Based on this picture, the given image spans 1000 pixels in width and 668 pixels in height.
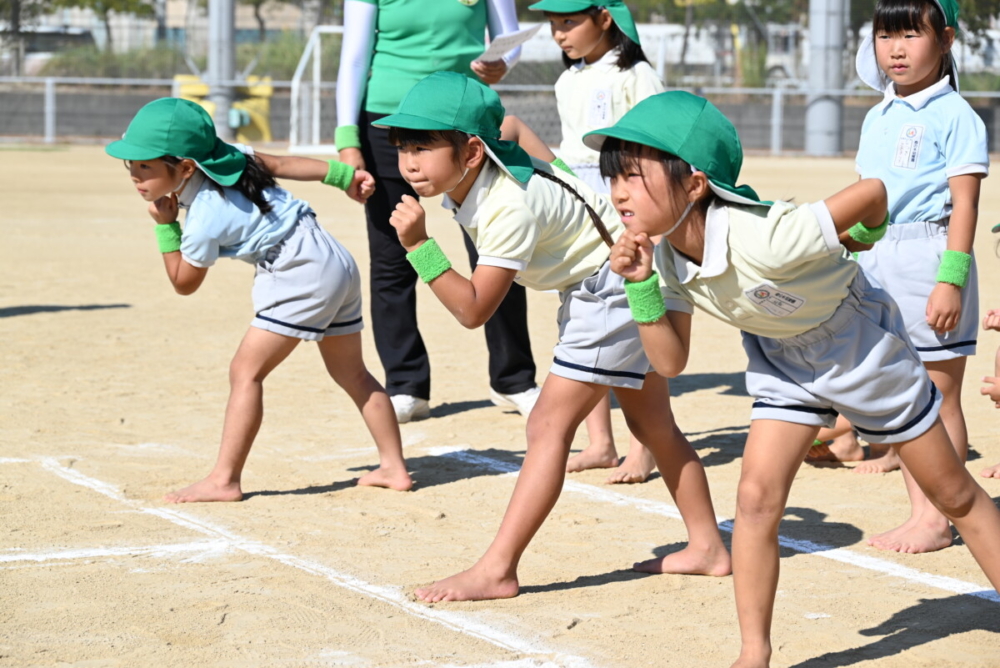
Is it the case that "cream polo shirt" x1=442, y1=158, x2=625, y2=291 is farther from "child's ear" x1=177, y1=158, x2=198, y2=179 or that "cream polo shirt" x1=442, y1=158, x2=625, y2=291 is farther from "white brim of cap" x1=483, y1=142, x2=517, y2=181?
"child's ear" x1=177, y1=158, x2=198, y2=179

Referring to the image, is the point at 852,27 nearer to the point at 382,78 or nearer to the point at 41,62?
the point at 41,62

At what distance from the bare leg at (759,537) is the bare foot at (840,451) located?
8.30 ft

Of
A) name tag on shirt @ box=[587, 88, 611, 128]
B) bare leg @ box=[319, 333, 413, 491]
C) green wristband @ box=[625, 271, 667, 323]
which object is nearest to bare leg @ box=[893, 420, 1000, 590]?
green wristband @ box=[625, 271, 667, 323]

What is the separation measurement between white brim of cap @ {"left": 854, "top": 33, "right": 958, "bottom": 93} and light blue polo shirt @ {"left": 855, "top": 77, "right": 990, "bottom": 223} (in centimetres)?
21

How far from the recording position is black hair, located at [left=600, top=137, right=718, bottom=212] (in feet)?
11.2

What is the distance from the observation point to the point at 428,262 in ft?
13.5

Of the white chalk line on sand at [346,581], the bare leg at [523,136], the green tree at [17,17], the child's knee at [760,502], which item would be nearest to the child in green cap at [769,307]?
the child's knee at [760,502]

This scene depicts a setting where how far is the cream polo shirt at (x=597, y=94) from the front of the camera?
19.3ft

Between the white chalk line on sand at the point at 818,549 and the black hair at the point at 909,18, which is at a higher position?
the black hair at the point at 909,18

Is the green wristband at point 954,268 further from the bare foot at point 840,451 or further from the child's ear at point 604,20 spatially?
the child's ear at point 604,20

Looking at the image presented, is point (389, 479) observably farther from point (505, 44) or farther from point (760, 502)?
point (760, 502)

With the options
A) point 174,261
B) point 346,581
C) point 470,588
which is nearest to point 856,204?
point 470,588

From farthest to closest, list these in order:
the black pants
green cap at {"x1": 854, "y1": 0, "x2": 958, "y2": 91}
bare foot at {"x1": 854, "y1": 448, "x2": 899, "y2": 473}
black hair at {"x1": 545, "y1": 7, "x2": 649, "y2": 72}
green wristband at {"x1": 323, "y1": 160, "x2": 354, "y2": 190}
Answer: the black pants, black hair at {"x1": 545, "y1": 7, "x2": 649, "y2": 72}, bare foot at {"x1": 854, "y1": 448, "x2": 899, "y2": 473}, green wristband at {"x1": 323, "y1": 160, "x2": 354, "y2": 190}, green cap at {"x1": 854, "y1": 0, "x2": 958, "y2": 91}

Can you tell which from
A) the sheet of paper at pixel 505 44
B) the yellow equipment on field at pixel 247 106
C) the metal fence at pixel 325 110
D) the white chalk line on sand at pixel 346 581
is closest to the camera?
the white chalk line on sand at pixel 346 581
